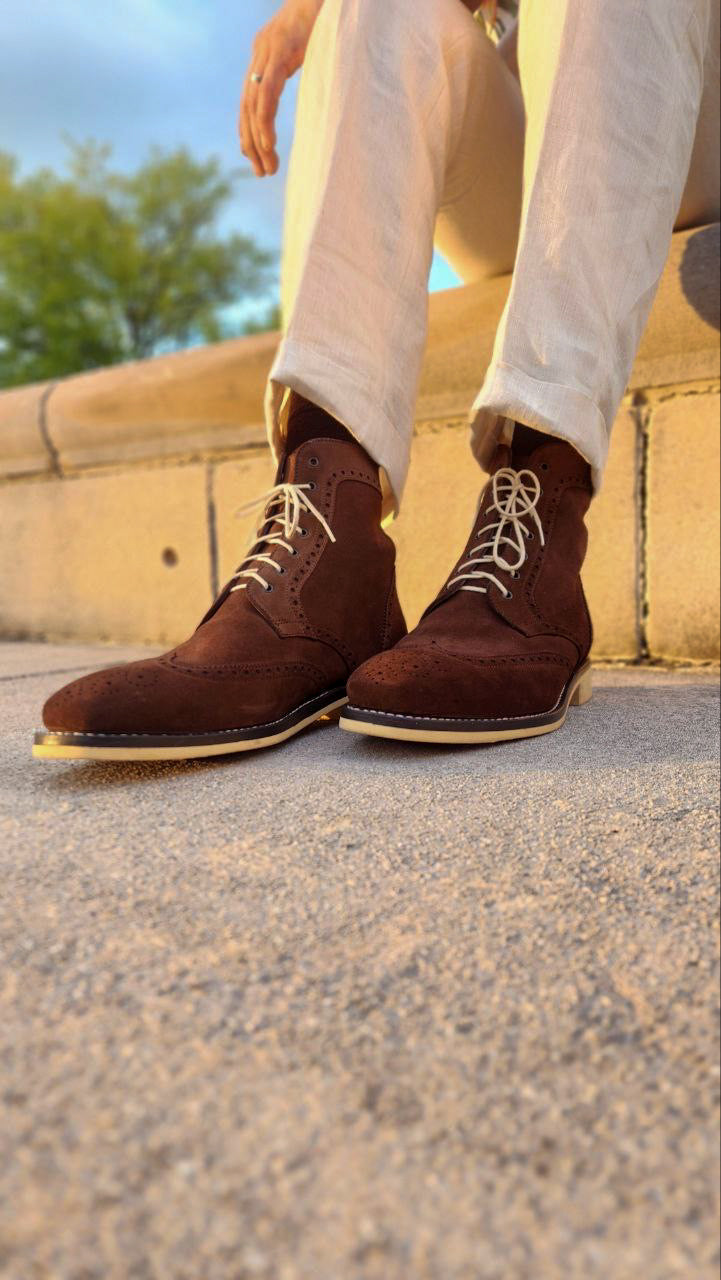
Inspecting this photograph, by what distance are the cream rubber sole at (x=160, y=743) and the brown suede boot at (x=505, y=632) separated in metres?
0.10

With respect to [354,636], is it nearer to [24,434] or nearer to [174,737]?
[174,737]

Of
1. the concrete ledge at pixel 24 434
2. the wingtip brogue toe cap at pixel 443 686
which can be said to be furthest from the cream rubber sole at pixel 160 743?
the concrete ledge at pixel 24 434

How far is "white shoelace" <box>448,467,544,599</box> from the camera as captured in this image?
0.99 m

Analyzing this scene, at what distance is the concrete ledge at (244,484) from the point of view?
148 cm

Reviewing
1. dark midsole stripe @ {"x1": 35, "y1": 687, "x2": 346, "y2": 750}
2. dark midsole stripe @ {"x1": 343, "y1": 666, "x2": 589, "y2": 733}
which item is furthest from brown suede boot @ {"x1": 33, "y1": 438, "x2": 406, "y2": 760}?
dark midsole stripe @ {"x1": 343, "y1": 666, "x2": 589, "y2": 733}

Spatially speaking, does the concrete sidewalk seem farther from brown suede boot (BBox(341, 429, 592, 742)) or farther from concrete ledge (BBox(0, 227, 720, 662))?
concrete ledge (BBox(0, 227, 720, 662))

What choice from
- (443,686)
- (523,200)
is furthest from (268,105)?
(443,686)

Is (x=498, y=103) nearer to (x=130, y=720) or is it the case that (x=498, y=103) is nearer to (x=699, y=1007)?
(x=130, y=720)

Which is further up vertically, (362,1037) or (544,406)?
(544,406)

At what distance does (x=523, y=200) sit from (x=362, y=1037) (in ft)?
3.04

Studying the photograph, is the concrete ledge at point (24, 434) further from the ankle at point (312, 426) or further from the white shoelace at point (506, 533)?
the white shoelace at point (506, 533)

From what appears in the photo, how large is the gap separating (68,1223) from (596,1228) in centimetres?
20

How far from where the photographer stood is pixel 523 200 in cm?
101

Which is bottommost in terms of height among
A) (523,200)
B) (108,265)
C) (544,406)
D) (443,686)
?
(443,686)
